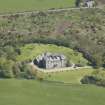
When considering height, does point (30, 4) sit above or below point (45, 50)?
above

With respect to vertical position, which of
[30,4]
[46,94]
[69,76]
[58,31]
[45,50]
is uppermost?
[30,4]

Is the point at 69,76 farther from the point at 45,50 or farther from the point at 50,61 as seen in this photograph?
the point at 45,50

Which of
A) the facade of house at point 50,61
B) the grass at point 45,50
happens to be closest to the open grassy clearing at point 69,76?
the facade of house at point 50,61

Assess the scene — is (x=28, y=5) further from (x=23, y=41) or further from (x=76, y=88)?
(x=76, y=88)

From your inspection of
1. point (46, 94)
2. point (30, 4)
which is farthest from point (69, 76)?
point (30, 4)

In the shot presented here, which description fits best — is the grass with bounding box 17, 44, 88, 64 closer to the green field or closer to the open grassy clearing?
the open grassy clearing

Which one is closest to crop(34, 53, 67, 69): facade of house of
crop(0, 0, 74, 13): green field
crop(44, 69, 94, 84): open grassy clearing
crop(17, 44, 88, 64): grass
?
crop(17, 44, 88, 64): grass
